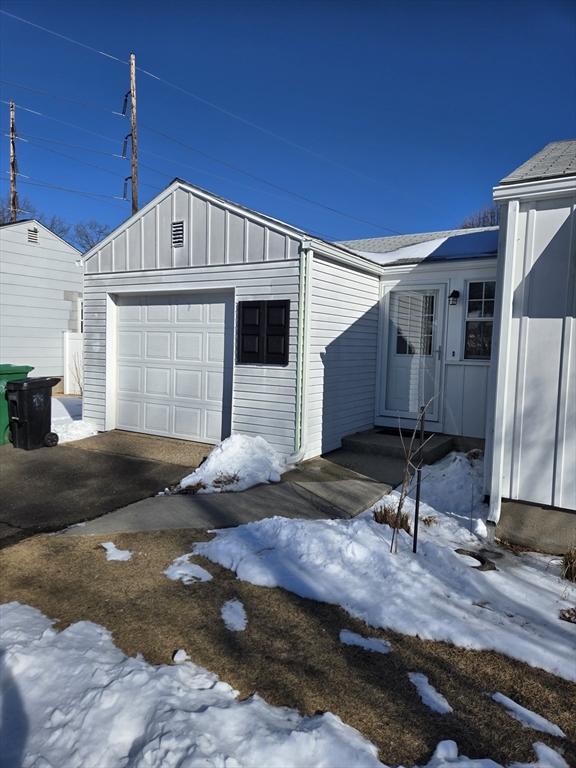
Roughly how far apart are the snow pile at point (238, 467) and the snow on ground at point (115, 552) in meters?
1.56

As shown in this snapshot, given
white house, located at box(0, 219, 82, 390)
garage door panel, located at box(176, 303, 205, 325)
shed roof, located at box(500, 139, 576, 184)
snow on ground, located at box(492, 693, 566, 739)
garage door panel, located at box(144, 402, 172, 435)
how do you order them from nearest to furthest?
snow on ground, located at box(492, 693, 566, 739)
shed roof, located at box(500, 139, 576, 184)
garage door panel, located at box(176, 303, 205, 325)
garage door panel, located at box(144, 402, 172, 435)
white house, located at box(0, 219, 82, 390)

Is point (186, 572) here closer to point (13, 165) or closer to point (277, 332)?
point (277, 332)

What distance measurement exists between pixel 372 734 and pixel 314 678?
452 mm

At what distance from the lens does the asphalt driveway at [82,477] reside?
511 cm

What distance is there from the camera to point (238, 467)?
6.26 meters

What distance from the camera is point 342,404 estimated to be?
25.3 ft

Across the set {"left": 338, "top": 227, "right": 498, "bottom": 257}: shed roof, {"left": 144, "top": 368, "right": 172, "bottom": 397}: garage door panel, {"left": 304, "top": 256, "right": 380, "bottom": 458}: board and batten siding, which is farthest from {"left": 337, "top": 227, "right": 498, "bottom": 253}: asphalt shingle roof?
{"left": 144, "top": 368, "right": 172, "bottom": 397}: garage door panel

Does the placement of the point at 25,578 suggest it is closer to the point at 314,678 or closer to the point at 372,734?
the point at 314,678

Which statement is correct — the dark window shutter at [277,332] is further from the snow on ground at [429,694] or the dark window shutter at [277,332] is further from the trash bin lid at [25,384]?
the snow on ground at [429,694]

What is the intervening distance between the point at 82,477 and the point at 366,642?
4.46 metres

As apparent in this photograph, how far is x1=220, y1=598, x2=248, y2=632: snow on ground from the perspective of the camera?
10.4 ft

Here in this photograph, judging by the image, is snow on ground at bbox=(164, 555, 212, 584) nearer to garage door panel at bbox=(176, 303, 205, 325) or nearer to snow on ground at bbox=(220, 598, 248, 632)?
snow on ground at bbox=(220, 598, 248, 632)

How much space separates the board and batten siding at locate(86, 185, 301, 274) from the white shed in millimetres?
2813

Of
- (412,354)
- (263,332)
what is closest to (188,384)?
(263,332)
